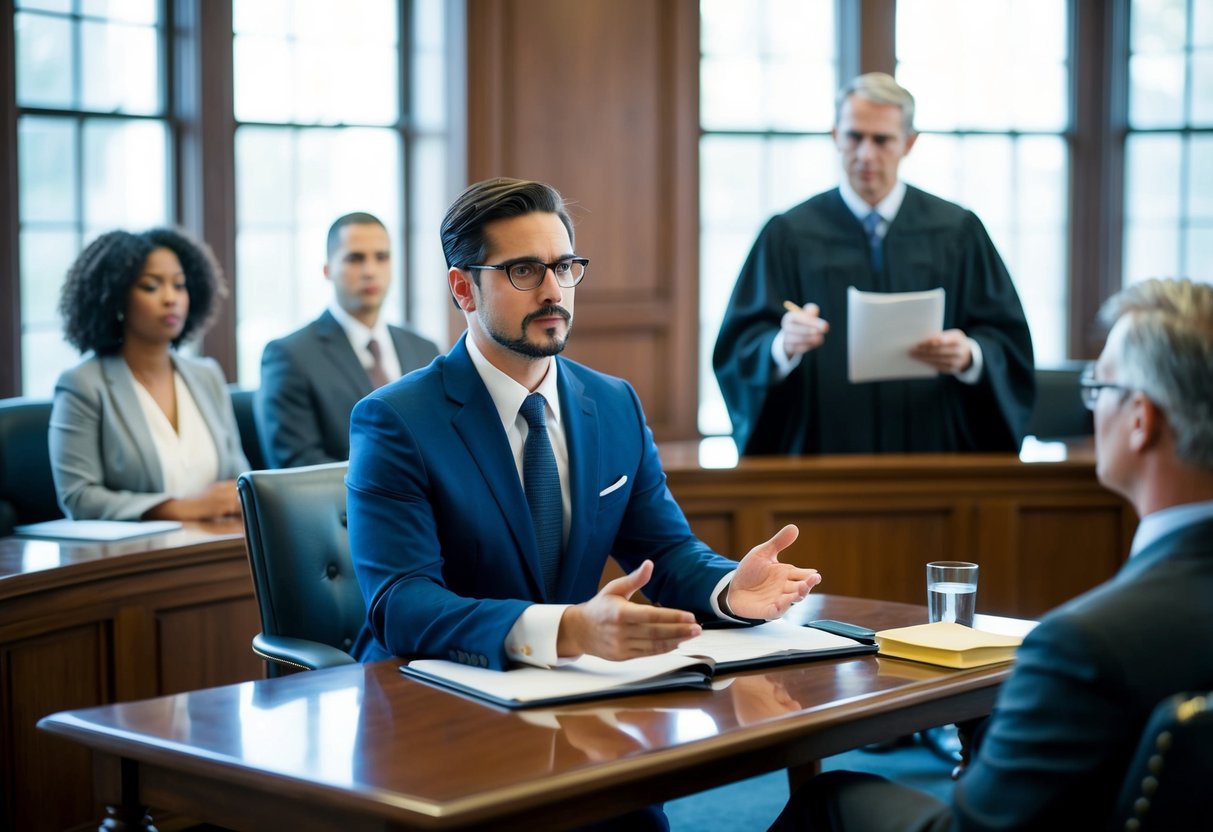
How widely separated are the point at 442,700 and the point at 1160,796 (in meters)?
0.88

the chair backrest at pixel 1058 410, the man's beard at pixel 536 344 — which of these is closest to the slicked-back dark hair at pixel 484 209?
the man's beard at pixel 536 344

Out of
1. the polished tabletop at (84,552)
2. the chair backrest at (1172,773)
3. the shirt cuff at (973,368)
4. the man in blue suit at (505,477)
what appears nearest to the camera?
the chair backrest at (1172,773)

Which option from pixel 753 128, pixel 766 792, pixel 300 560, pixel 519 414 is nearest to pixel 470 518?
pixel 519 414

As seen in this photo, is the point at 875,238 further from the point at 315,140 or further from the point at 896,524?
the point at 315,140

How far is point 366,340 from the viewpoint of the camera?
170 inches

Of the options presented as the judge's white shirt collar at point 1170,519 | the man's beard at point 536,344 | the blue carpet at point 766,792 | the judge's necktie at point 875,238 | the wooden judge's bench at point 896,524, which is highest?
the judge's necktie at point 875,238

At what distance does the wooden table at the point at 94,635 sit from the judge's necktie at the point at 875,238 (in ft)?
7.02

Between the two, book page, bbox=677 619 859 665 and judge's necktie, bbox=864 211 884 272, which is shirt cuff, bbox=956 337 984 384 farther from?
book page, bbox=677 619 859 665

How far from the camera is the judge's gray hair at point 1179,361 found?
4.69 ft

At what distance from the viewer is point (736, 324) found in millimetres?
4539

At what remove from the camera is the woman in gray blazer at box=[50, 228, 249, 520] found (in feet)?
12.2

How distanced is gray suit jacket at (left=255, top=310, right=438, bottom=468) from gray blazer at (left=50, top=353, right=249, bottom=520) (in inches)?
14.8

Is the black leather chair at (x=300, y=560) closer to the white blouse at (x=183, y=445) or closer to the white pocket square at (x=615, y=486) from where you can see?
the white pocket square at (x=615, y=486)

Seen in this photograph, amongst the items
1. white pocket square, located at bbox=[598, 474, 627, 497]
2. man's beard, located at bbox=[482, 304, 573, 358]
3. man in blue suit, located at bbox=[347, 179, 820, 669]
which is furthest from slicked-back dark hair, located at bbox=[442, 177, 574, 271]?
white pocket square, located at bbox=[598, 474, 627, 497]
